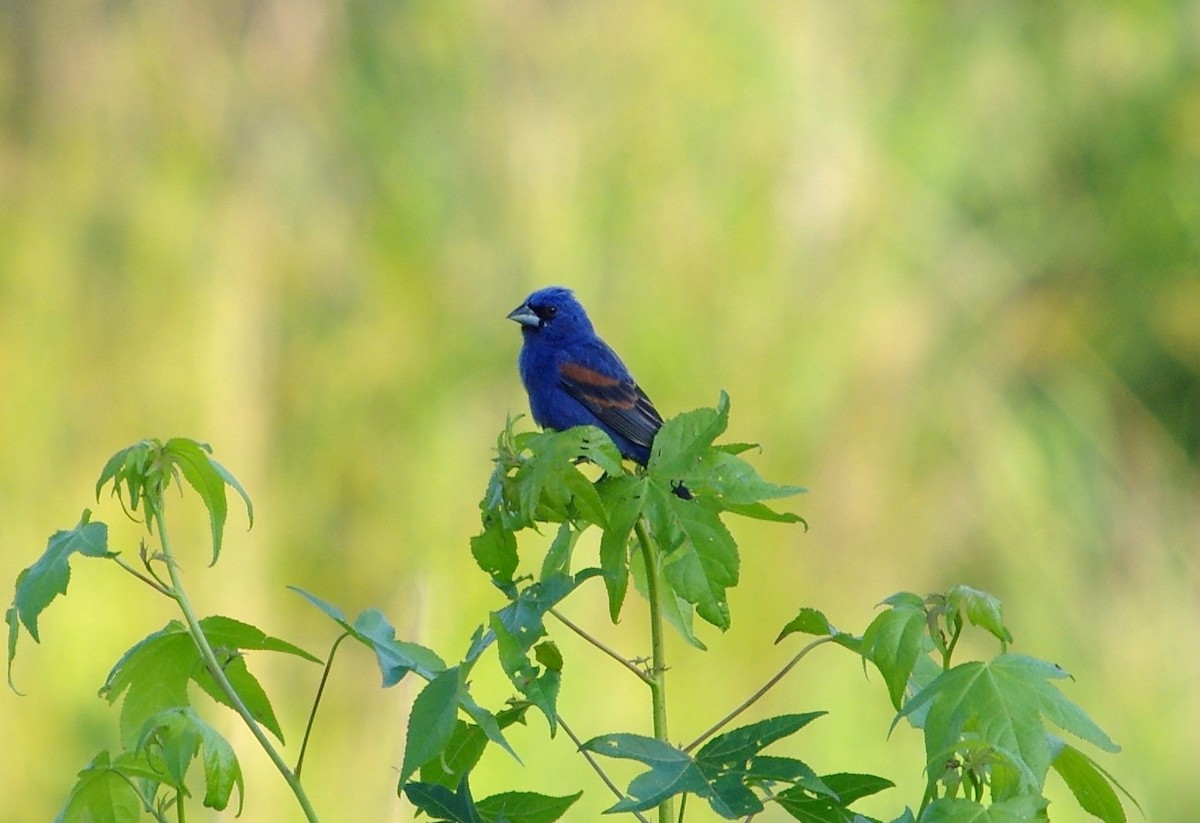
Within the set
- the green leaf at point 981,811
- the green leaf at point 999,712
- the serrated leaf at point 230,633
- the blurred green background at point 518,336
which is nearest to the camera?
the green leaf at point 981,811

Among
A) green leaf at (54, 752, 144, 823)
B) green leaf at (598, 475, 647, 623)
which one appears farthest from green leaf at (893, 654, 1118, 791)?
green leaf at (54, 752, 144, 823)

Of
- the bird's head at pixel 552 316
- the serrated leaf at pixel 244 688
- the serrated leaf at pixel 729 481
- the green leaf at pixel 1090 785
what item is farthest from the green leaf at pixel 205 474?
the bird's head at pixel 552 316

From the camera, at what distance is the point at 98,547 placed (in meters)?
1.09

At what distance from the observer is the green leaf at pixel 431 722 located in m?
1.01

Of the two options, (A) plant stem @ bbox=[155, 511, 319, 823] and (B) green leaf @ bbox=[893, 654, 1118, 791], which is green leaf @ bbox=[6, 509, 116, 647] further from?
(B) green leaf @ bbox=[893, 654, 1118, 791]

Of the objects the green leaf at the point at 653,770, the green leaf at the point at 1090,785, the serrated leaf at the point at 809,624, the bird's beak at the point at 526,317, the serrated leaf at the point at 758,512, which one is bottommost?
the green leaf at the point at 1090,785

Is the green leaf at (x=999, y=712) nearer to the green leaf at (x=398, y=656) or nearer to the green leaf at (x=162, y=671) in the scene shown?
the green leaf at (x=398, y=656)

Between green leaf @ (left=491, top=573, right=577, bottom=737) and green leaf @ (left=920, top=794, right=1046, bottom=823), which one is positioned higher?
green leaf @ (left=491, top=573, right=577, bottom=737)

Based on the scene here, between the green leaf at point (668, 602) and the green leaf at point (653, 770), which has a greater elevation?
the green leaf at point (668, 602)

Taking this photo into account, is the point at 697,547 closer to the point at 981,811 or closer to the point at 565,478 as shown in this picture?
the point at 565,478

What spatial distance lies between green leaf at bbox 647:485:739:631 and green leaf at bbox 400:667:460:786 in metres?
0.19

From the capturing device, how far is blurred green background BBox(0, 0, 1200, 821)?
314 cm

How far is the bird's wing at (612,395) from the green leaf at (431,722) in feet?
4.40

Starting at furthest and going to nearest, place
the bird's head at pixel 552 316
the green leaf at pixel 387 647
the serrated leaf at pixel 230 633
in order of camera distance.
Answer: the bird's head at pixel 552 316
the serrated leaf at pixel 230 633
the green leaf at pixel 387 647
